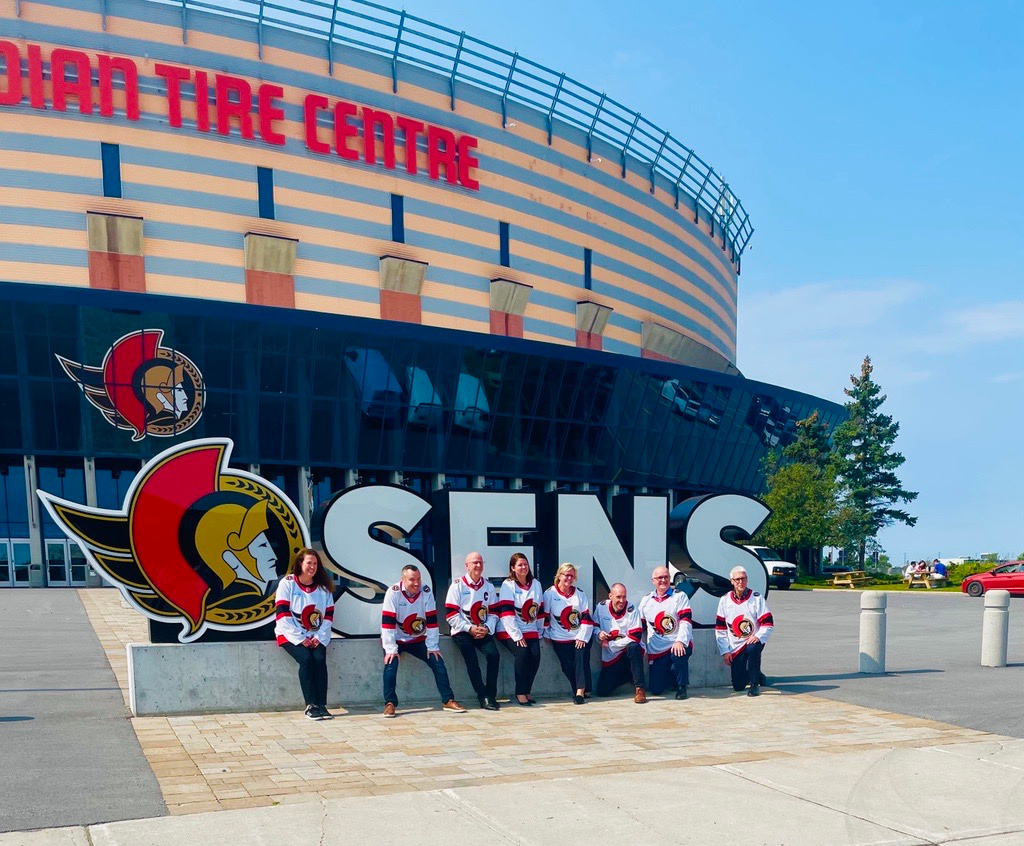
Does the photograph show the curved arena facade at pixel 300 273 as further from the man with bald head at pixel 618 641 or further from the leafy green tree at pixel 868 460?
the man with bald head at pixel 618 641

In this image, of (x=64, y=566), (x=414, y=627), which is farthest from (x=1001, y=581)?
(x=64, y=566)

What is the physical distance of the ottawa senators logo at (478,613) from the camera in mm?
10031

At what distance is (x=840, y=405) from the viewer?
2282 inches

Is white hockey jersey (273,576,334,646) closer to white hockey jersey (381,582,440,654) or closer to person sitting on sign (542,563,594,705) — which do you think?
white hockey jersey (381,582,440,654)

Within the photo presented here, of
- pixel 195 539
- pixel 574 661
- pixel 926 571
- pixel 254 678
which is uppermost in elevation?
pixel 195 539

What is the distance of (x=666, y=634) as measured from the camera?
1065 cm

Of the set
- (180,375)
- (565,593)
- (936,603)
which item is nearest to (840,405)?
(936,603)

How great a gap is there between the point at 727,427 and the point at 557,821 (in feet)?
145

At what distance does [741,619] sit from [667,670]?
111 centimetres

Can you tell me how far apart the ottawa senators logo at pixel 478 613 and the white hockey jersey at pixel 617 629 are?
58.4 inches

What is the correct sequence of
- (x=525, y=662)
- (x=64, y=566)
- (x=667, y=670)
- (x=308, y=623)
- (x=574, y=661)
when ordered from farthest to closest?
1. (x=64, y=566)
2. (x=667, y=670)
3. (x=574, y=661)
4. (x=525, y=662)
5. (x=308, y=623)

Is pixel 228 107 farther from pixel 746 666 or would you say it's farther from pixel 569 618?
pixel 746 666

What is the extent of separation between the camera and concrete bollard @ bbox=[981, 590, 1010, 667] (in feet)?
42.5

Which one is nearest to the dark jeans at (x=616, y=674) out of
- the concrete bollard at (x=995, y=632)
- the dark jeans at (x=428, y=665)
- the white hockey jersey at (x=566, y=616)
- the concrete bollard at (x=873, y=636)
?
the white hockey jersey at (x=566, y=616)
